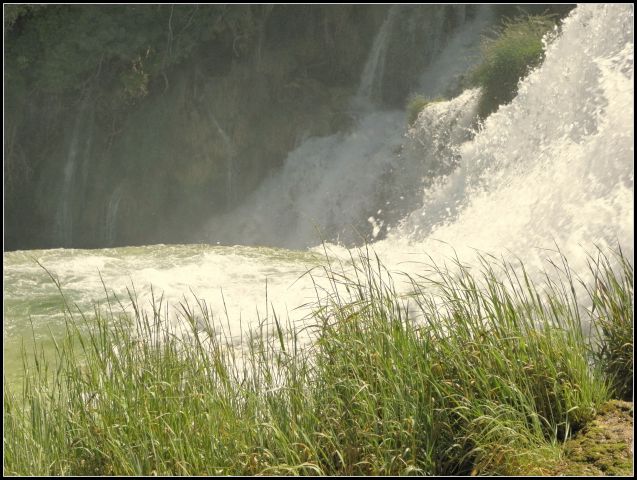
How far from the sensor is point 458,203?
9.61m

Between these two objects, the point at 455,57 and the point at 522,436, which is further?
the point at 455,57

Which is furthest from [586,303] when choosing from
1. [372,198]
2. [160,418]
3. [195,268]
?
[372,198]

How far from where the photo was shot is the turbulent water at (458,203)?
21.3ft

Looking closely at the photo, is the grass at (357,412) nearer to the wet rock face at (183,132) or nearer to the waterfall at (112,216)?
the wet rock face at (183,132)

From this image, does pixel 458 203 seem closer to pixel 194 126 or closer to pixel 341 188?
pixel 341 188

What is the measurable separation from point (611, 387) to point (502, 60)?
7.75 meters

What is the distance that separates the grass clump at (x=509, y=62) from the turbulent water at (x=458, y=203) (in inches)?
9.4

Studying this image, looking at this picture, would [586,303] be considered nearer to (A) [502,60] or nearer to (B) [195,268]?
(B) [195,268]

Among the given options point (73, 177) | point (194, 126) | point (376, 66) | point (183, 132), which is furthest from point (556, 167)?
point (73, 177)

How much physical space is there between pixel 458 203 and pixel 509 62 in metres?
2.20

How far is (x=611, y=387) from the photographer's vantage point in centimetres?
363

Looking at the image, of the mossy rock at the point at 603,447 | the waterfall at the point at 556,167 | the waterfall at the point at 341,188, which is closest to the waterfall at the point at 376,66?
the waterfall at the point at 341,188

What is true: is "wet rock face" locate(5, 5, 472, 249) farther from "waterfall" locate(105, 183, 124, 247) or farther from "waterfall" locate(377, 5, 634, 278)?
"waterfall" locate(377, 5, 634, 278)

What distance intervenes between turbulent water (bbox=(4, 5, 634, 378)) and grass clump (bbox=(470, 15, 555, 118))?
0.78 feet
